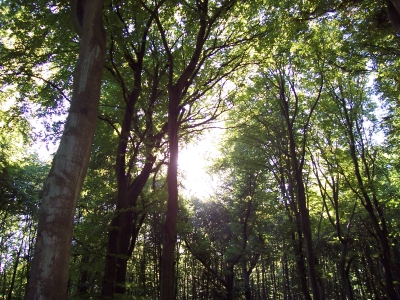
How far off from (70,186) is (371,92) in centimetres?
1613

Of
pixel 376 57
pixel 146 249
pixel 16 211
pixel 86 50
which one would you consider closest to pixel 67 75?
pixel 86 50

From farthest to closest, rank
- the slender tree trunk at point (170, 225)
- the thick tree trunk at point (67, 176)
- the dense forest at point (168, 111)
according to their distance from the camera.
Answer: the slender tree trunk at point (170, 225), the dense forest at point (168, 111), the thick tree trunk at point (67, 176)

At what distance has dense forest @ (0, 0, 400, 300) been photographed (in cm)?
321

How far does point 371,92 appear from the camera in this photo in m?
14.9

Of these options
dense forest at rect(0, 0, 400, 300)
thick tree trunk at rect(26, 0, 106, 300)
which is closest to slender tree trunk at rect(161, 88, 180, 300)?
dense forest at rect(0, 0, 400, 300)

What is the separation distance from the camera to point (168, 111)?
746cm

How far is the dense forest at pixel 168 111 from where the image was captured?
3209mm

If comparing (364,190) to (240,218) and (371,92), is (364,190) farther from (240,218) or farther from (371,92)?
(240,218)

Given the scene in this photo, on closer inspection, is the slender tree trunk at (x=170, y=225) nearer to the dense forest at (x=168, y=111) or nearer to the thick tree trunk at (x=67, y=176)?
the dense forest at (x=168, y=111)

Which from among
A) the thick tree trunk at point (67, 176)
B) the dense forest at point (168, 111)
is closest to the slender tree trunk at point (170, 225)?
the dense forest at point (168, 111)

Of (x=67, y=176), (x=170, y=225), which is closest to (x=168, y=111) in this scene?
(x=170, y=225)

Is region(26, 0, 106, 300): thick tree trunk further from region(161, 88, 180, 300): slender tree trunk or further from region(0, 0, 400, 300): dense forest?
region(161, 88, 180, 300): slender tree trunk

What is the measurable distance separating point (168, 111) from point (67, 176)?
16.7 feet

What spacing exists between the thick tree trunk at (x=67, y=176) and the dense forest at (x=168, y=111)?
0.04 feet
